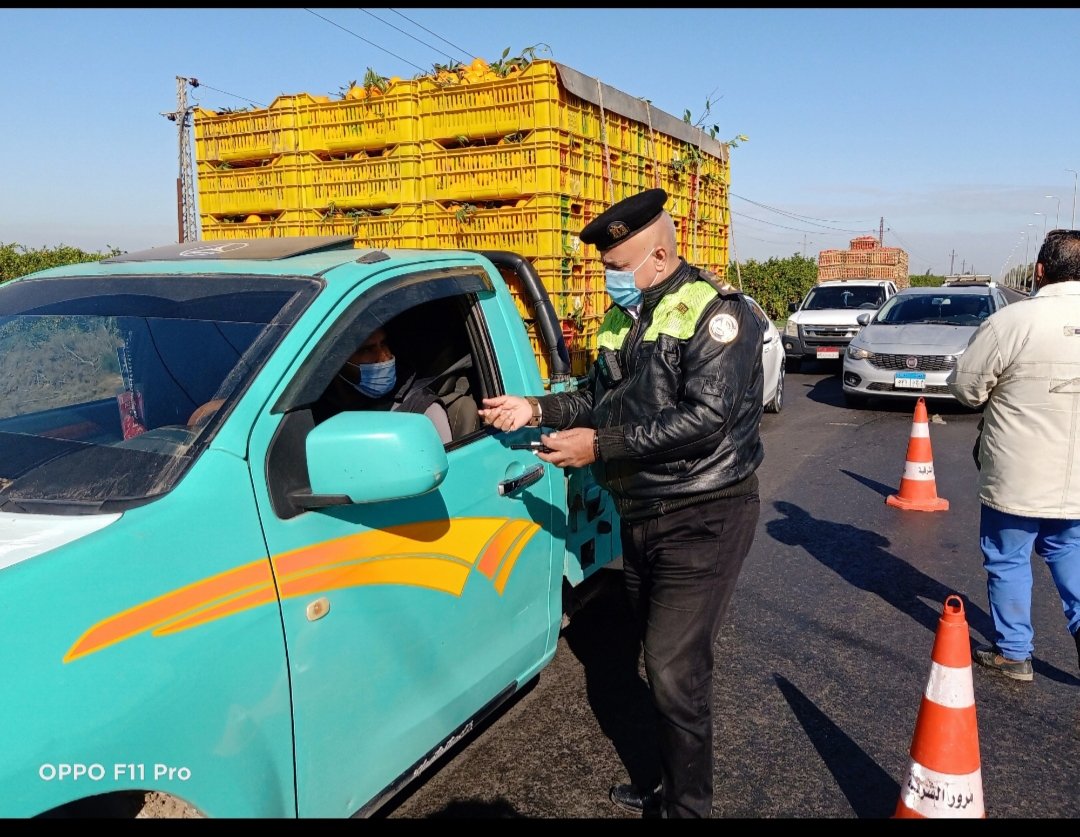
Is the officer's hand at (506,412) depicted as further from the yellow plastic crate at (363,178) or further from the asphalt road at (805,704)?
the yellow plastic crate at (363,178)

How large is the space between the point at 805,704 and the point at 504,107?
351cm

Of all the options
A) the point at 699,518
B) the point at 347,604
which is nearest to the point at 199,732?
the point at 347,604

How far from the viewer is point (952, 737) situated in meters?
2.64

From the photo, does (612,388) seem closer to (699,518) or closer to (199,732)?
(699,518)

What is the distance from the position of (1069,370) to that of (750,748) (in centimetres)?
214

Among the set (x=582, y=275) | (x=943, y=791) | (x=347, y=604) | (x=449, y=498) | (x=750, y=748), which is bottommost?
(x=750, y=748)

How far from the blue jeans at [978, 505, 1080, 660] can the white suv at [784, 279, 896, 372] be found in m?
12.2

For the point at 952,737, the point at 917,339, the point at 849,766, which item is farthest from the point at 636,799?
the point at 917,339

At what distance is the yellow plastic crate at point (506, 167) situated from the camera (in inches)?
189

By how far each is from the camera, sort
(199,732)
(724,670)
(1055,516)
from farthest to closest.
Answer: (724,670), (1055,516), (199,732)

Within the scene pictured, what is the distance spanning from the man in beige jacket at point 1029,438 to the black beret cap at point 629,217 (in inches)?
72.9

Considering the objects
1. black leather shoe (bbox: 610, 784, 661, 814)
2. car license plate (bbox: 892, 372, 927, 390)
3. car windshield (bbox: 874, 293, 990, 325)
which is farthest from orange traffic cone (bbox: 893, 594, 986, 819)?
car windshield (bbox: 874, 293, 990, 325)

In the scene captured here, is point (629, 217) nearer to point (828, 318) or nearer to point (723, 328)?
point (723, 328)

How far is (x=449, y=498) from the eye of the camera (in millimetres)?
2691
